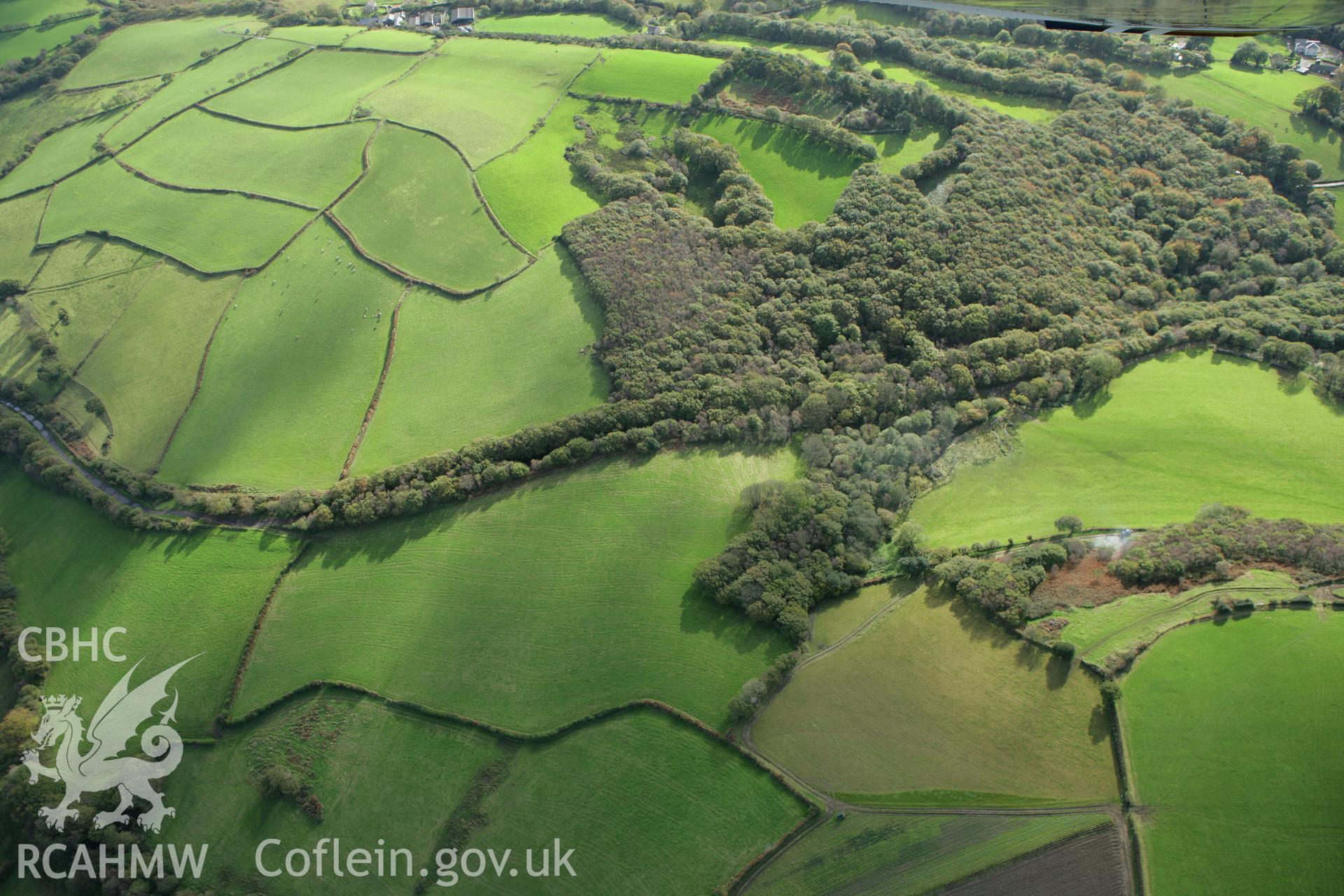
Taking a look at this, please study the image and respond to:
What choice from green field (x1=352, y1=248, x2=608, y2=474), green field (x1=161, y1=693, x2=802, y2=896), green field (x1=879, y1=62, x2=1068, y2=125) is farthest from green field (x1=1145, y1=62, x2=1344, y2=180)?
green field (x1=161, y1=693, x2=802, y2=896)

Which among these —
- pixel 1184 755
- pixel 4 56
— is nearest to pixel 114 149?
pixel 4 56

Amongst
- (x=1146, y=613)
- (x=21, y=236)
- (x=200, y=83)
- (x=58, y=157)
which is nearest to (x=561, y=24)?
(x=200, y=83)

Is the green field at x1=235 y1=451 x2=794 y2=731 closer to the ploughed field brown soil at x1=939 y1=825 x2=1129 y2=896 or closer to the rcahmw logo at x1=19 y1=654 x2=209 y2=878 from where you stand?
the rcahmw logo at x1=19 y1=654 x2=209 y2=878

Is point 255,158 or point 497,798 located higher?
point 255,158

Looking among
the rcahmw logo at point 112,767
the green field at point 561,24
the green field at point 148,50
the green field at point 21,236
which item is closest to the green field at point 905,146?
the green field at point 561,24

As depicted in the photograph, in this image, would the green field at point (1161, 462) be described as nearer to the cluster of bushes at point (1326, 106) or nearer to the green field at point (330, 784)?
the green field at point (330, 784)

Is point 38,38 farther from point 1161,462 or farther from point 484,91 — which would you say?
point 1161,462
